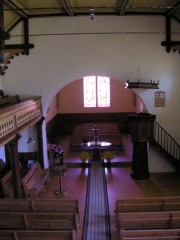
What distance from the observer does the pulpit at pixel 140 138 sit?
38.0ft

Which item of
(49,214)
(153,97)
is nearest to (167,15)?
(153,97)

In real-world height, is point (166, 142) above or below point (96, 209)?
above

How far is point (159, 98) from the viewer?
1286 cm

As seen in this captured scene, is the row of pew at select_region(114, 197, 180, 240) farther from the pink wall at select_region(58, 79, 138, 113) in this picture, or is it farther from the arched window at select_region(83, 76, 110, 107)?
the arched window at select_region(83, 76, 110, 107)

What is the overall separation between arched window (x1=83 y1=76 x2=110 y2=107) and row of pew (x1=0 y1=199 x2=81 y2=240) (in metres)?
14.2

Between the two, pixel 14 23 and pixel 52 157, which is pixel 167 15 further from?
pixel 52 157

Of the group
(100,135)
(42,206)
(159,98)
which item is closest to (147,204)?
(42,206)

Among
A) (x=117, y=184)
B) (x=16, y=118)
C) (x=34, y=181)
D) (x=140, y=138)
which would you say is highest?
(x=16, y=118)

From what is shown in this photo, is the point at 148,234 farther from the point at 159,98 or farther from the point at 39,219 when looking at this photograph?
the point at 159,98

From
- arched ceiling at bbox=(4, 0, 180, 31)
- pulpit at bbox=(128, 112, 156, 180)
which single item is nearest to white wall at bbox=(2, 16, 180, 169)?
arched ceiling at bbox=(4, 0, 180, 31)

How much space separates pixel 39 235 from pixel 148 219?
2517 millimetres

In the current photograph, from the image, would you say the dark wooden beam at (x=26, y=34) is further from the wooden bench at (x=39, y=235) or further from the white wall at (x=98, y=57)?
the wooden bench at (x=39, y=235)

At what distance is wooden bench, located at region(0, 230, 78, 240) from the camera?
648 cm

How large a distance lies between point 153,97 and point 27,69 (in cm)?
535
